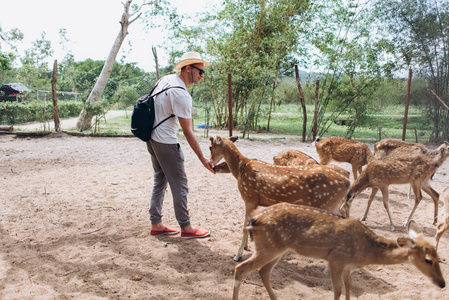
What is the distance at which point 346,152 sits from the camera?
6855mm

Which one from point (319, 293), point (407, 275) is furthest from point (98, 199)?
point (407, 275)

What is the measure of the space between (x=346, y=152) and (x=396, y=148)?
3.60ft

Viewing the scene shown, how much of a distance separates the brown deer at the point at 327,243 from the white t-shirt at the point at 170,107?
1.45m

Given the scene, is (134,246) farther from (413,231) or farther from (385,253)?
(413,231)

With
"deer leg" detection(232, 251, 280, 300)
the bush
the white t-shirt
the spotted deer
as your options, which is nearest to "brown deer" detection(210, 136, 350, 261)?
"deer leg" detection(232, 251, 280, 300)

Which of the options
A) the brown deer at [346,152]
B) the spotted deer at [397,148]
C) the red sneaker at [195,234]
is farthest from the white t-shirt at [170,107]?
the spotted deer at [397,148]

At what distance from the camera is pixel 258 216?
10.6 ft

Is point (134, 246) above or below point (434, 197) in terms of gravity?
below

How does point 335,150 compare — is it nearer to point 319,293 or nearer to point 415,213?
point 415,213

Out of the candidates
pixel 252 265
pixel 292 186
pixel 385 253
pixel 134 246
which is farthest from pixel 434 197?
pixel 134 246

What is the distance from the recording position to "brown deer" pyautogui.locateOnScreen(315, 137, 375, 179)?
6766 millimetres

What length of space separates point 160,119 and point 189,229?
1.39m

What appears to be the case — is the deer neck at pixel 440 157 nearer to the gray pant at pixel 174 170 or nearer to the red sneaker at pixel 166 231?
the gray pant at pixel 174 170

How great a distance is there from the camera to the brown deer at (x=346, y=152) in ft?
22.2
